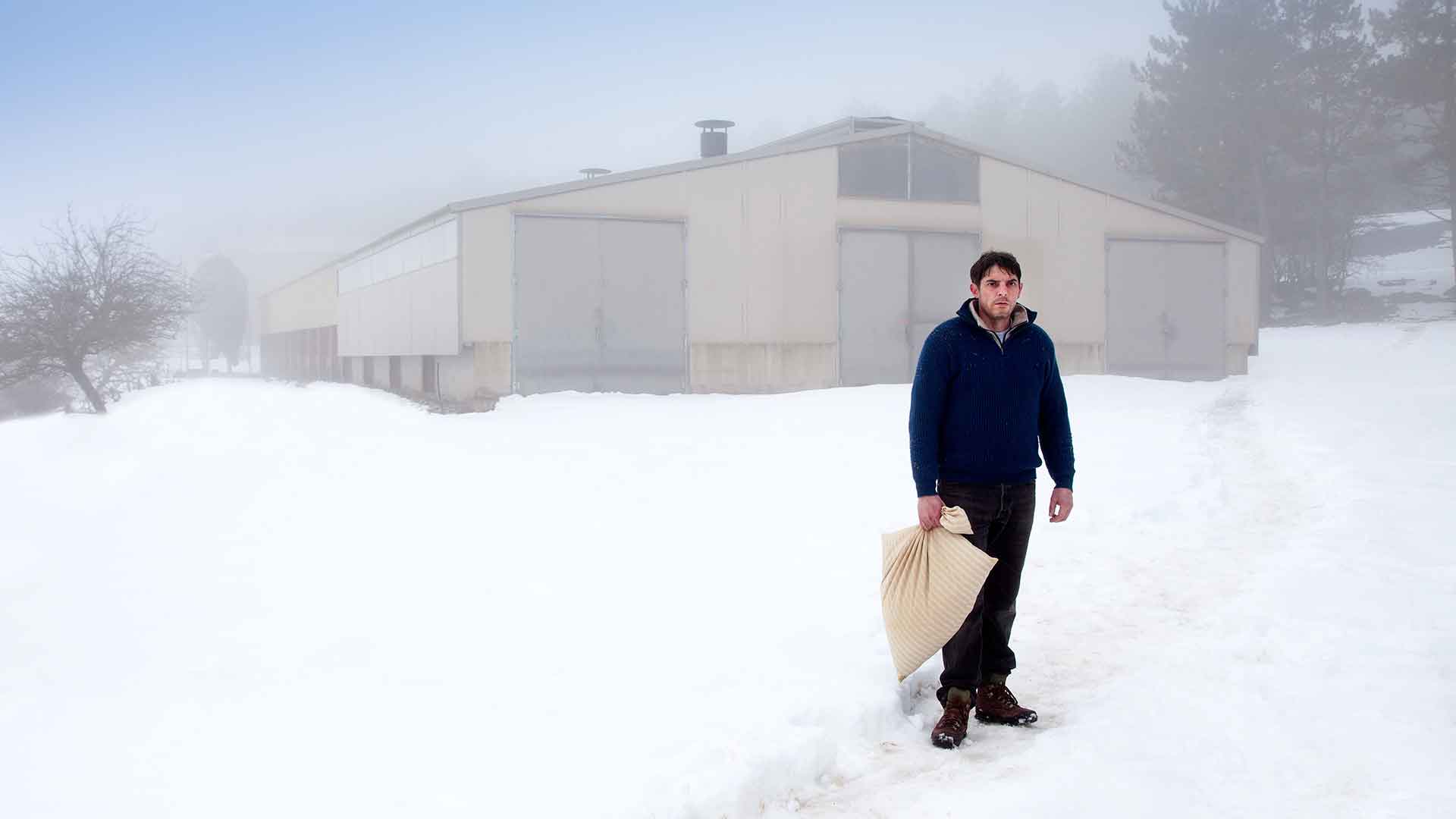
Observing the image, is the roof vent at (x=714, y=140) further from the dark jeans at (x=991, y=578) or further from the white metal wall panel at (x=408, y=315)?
the dark jeans at (x=991, y=578)

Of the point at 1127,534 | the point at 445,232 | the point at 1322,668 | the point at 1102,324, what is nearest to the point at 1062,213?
the point at 1102,324

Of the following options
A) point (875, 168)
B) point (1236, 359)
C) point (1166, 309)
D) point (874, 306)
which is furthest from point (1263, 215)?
point (874, 306)

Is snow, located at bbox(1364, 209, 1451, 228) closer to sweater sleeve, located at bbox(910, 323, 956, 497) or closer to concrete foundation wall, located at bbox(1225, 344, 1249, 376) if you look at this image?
concrete foundation wall, located at bbox(1225, 344, 1249, 376)

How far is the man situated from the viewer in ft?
15.0

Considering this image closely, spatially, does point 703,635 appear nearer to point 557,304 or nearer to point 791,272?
point 557,304

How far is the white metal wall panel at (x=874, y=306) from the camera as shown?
59.2 ft

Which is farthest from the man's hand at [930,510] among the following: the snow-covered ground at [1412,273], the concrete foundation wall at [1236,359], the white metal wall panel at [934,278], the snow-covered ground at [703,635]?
the snow-covered ground at [1412,273]

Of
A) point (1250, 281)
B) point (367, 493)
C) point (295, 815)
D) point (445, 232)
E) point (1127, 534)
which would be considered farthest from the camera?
point (1250, 281)

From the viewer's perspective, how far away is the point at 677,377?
1708cm

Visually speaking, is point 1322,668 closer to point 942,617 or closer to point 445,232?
point 942,617

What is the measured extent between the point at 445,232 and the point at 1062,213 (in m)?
10.9

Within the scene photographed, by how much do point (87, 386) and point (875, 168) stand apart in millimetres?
21647

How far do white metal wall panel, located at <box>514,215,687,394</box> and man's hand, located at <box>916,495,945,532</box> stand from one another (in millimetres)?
12343

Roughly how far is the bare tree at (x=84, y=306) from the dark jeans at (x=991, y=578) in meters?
28.6
